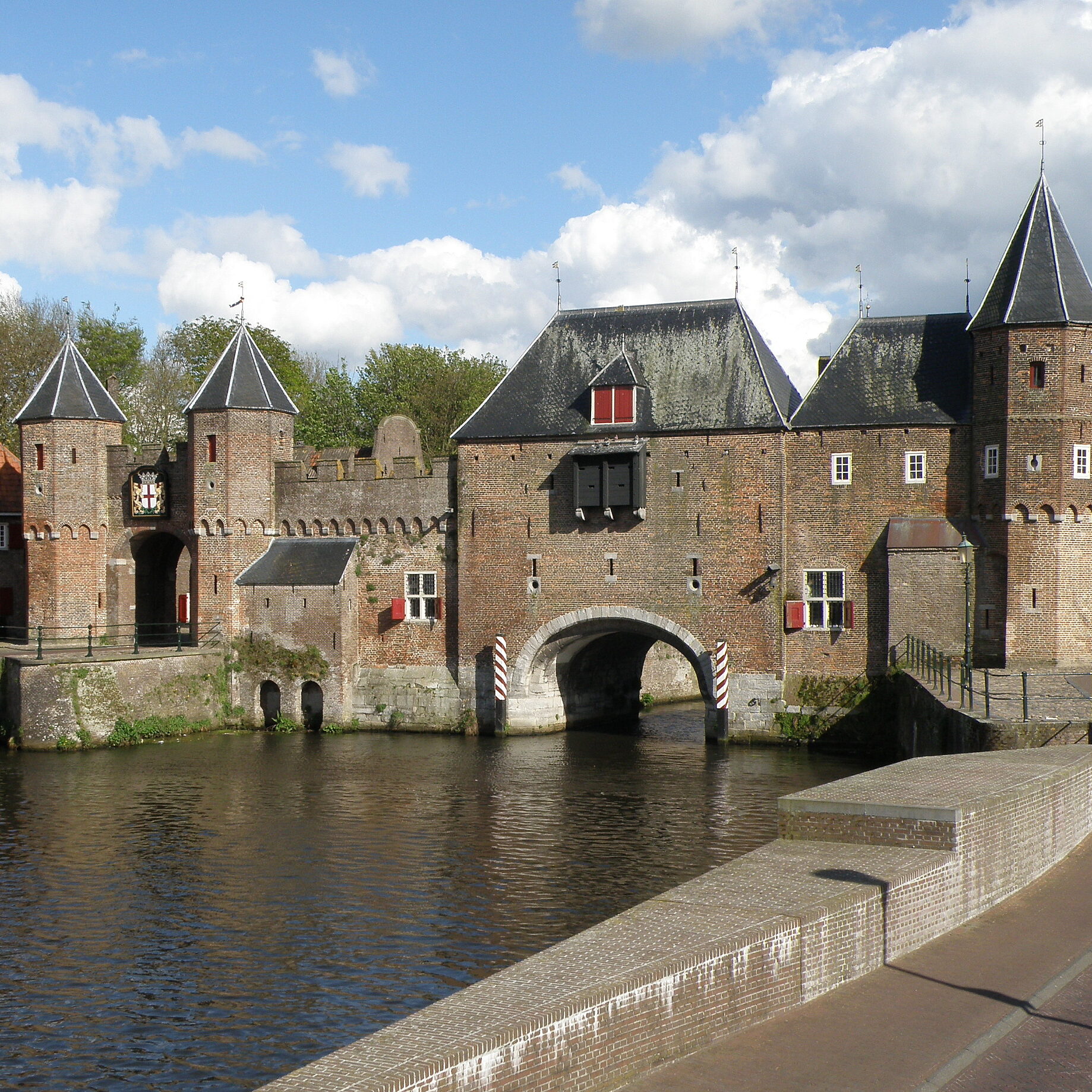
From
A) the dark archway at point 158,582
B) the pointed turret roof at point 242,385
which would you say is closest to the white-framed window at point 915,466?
the pointed turret roof at point 242,385

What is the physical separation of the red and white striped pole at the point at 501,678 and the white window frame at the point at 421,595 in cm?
204

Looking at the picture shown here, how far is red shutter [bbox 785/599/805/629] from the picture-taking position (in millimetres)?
27156

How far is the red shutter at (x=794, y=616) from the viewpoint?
2716 centimetres

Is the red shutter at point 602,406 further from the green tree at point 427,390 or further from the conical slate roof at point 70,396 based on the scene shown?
the green tree at point 427,390

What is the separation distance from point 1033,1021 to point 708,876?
282 cm

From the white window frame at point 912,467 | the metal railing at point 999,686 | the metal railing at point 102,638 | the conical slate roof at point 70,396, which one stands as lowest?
the metal railing at point 999,686

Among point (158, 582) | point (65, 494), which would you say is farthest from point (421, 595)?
point (158, 582)

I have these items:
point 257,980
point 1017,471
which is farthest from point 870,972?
point 1017,471

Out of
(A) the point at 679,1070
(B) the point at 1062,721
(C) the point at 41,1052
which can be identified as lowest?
(C) the point at 41,1052

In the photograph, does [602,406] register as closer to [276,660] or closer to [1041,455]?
[1041,455]

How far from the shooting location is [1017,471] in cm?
2545

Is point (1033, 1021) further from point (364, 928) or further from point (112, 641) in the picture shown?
point (112, 641)

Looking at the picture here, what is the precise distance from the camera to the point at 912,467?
26.9m

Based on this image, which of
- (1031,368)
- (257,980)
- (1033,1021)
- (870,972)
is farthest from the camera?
(1031,368)
